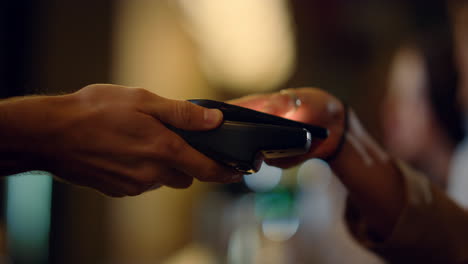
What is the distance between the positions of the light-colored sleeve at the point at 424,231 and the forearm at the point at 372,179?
0.02 meters

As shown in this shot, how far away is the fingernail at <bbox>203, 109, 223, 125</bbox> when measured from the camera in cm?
39

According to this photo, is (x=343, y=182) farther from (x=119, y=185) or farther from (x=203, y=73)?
(x=203, y=73)

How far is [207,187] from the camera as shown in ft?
8.11

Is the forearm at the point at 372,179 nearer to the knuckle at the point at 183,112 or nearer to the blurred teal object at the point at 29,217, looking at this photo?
the knuckle at the point at 183,112

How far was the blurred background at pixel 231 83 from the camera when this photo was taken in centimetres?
118

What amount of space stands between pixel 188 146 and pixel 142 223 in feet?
5.99

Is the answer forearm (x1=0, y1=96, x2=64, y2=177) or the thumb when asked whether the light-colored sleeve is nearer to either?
the thumb

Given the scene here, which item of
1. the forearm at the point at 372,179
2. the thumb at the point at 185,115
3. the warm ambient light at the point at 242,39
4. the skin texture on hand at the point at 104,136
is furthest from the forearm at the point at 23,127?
the warm ambient light at the point at 242,39

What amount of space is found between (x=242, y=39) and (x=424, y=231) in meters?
1.92

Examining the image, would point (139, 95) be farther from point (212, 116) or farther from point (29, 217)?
point (29, 217)

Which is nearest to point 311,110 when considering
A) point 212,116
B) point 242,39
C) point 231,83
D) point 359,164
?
point 359,164

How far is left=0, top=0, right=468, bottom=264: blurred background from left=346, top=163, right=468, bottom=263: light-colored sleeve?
254mm

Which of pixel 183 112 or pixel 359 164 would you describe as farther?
pixel 359 164

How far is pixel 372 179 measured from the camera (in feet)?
1.96
